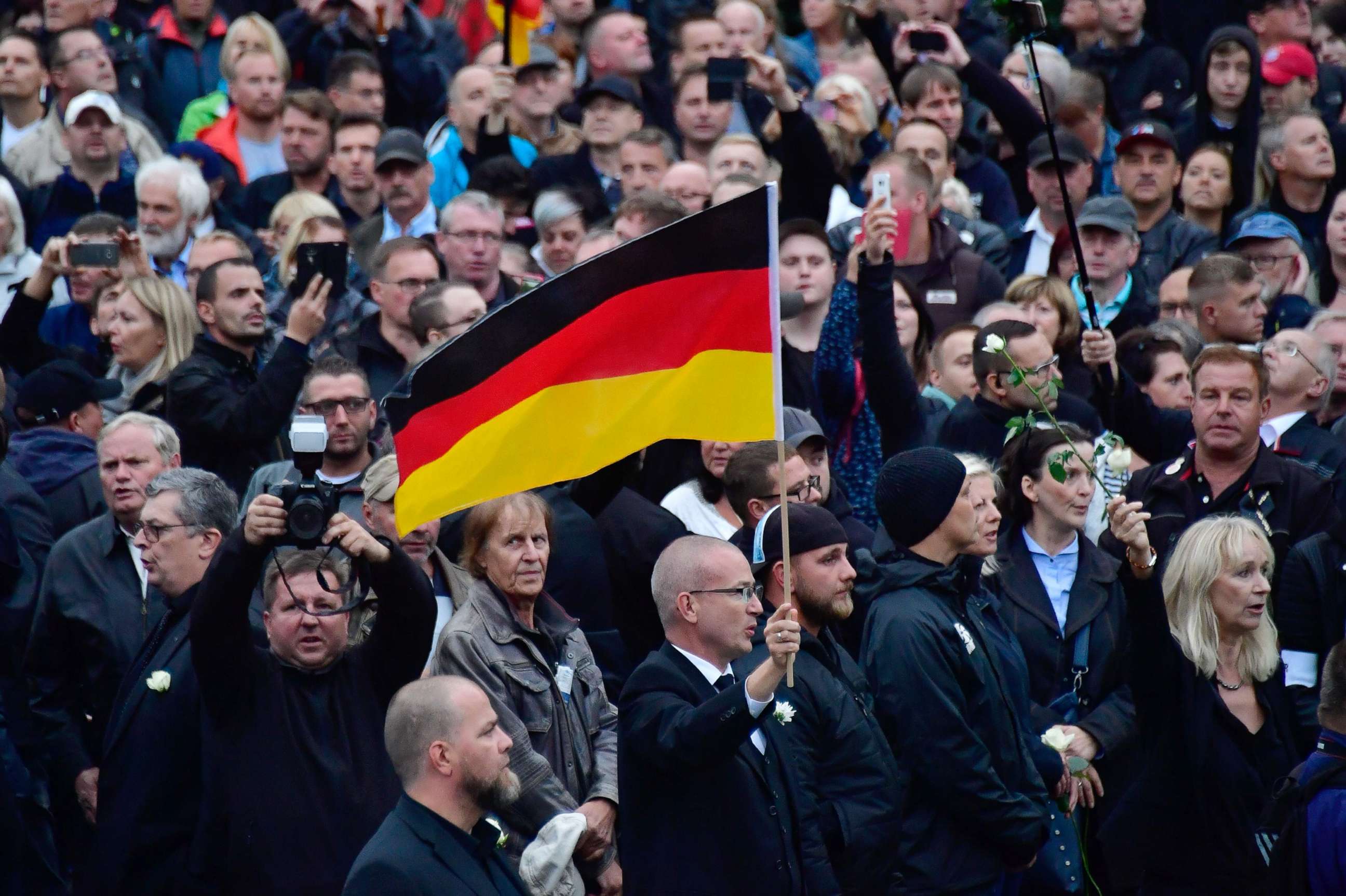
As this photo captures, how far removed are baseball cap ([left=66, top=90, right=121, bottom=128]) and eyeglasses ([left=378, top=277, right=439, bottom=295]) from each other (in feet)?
10.1

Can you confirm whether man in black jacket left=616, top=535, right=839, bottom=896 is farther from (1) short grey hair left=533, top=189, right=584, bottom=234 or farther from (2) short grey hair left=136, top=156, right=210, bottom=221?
A: (2) short grey hair left=136, top=156, right=210, bottom=221

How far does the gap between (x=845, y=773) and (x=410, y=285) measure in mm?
4110

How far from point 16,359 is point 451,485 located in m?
4.76

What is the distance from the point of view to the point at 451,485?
6.15 meters

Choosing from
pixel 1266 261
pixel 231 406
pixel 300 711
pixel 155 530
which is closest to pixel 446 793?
pixel 300 711

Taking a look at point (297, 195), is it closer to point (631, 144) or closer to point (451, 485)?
point (631, 144)

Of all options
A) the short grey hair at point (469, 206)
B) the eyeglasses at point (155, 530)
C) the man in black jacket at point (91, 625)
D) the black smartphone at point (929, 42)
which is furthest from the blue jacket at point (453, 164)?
the eyeglasses at point (155, 530)

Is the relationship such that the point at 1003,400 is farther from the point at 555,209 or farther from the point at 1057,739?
the point at 555,209

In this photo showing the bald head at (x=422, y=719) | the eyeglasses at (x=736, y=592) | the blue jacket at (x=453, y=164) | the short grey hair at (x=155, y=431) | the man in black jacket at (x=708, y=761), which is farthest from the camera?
the blue jacket at (x=453, y=164)

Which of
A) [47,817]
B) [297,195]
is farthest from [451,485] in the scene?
[297,195]

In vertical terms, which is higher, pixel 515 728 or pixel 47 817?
pixel 515 728

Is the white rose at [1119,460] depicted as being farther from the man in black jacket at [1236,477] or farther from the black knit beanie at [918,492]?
the man in black jacket at [1236,477]

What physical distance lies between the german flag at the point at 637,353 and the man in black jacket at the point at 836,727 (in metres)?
0.62

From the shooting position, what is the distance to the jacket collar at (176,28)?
14.7 m
